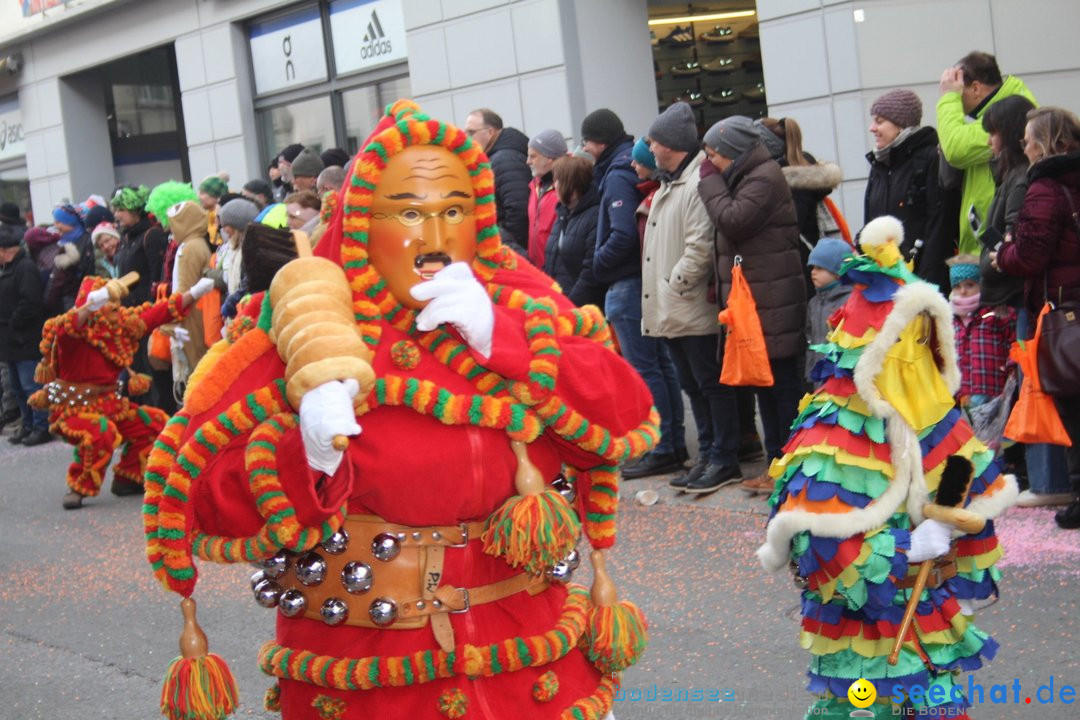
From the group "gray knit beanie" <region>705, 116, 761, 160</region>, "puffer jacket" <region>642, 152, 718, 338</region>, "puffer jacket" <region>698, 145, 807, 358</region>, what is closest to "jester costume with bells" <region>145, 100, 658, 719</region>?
"puffer jacket" <region>698, 145, 807, 358</region>

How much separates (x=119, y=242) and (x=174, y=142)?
7.64m

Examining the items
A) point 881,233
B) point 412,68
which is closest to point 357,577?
point 881,233

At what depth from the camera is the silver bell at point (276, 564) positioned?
127 inches

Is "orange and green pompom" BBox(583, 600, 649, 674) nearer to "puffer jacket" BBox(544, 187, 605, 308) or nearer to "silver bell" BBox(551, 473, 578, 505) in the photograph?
"silver bell" BBox(551, 473, 578, 505)

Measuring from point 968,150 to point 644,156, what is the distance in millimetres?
1884

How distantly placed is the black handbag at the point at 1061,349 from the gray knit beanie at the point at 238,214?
5.41 metres

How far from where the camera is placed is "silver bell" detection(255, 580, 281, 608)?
3283mm

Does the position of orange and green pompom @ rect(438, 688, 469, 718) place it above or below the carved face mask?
below

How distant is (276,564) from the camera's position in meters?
3.23

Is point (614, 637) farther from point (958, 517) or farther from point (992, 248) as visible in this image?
point (992, 248)

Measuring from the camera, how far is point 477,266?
334 centimetres

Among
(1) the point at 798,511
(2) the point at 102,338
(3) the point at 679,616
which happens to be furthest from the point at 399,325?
(2) the point at 102,338

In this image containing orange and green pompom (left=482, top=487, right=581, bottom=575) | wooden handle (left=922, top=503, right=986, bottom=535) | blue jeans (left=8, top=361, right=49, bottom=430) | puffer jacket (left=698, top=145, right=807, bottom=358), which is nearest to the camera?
orange and green pompom (left=482, top=487, right=581, bottom=575)

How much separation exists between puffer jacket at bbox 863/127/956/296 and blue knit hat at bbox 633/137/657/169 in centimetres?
128
